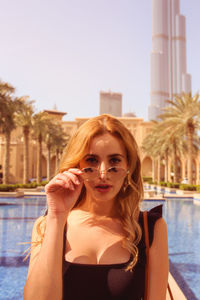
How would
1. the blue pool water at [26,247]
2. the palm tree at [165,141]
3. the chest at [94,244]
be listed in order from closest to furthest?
the chest at [94,244] < the blue pool water at [26,247] < the palm tree at [165,141]

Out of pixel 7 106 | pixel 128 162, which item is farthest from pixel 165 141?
pixel 128 162

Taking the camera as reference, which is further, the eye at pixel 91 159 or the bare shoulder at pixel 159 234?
the eye at pixel 91 159

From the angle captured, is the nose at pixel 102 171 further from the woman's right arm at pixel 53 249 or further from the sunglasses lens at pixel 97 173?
the woman's right arm at pixel 53 249

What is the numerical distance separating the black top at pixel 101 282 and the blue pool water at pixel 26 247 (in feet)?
1.85

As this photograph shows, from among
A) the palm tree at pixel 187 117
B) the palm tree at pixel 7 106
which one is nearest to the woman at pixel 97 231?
the palm tree at pixel 7 106

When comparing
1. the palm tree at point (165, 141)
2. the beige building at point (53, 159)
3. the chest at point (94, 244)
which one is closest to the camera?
the chest at point (94, 244)

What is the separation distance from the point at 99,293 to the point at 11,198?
16368 millimetres

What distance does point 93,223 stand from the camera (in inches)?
58.2

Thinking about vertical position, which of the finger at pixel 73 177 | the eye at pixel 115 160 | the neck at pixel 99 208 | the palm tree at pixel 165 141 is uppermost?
the palm tree at pixel 165 141

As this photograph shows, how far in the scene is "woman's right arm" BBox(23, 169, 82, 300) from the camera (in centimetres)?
112

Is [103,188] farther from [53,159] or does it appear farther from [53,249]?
[53,159]

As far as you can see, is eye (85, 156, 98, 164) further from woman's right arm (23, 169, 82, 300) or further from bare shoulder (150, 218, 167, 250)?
bare shoulder (150, 218, 167, 250)

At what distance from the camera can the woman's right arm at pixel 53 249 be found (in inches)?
44.0

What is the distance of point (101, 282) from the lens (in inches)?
47.4
